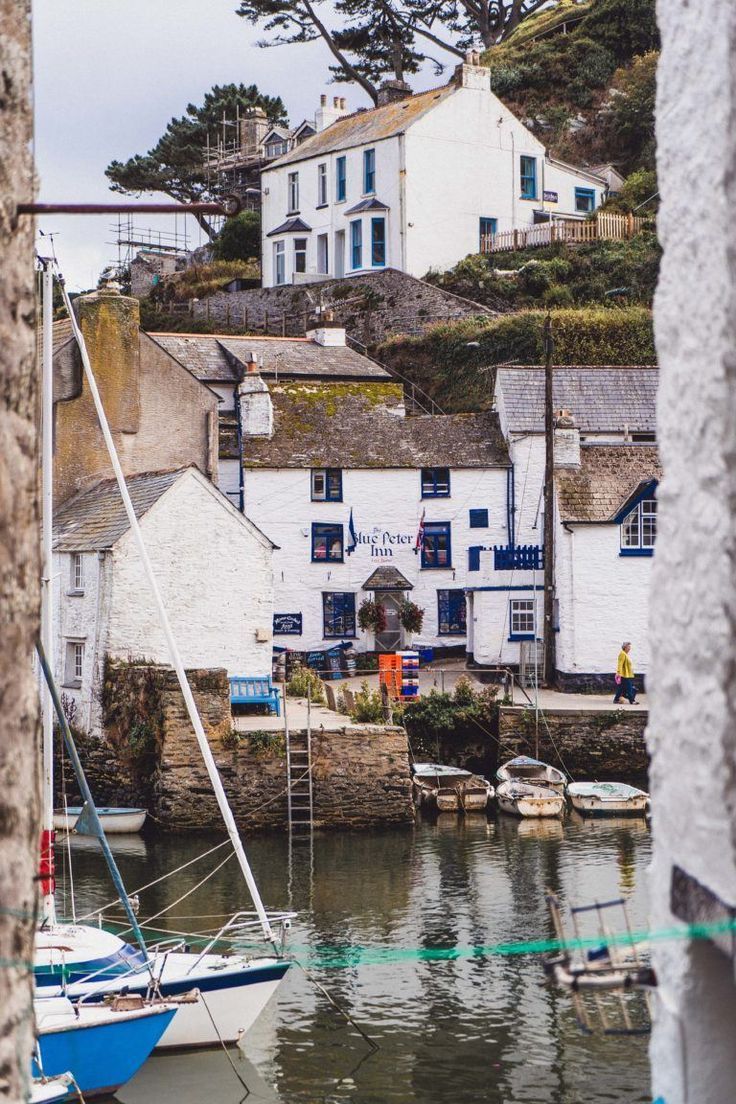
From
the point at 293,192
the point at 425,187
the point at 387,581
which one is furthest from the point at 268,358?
the point at 293,192

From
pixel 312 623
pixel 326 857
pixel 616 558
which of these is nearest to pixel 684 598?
pixel 326 857

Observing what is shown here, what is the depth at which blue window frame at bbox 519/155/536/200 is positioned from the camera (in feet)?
202

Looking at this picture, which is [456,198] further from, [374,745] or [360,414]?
[374,745]

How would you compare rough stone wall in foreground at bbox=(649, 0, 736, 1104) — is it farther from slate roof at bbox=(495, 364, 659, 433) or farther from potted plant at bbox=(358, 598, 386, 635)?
slate roof at bbox=(495, 364, 659, 433)

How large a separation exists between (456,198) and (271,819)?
36.1m

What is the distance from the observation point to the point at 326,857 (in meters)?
27.2

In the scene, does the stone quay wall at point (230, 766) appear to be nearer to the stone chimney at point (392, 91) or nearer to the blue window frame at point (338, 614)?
the blue window frame at point (338, 614)

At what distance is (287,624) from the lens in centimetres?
4184

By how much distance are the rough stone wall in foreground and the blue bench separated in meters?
28.8

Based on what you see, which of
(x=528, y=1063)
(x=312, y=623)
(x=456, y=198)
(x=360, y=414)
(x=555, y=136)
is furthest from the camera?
(x=555, y=136)

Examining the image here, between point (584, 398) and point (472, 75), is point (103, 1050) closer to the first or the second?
point (584, 398)

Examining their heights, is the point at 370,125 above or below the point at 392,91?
below

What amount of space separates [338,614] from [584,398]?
9961 millimetres

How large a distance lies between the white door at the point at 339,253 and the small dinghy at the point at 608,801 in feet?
118
